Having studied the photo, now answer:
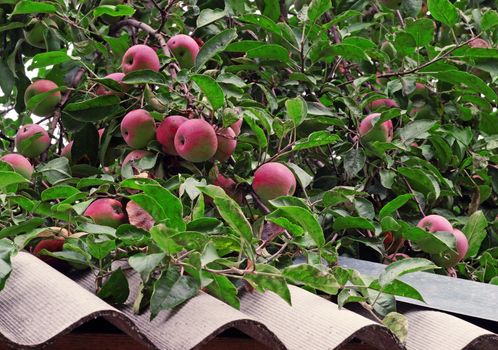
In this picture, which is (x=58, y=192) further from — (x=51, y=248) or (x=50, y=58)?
(x=50, y=58)

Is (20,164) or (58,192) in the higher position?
(58,192)

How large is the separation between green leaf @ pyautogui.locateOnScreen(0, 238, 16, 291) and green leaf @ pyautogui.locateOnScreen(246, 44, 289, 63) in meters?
0.82

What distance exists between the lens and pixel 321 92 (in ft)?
6.40

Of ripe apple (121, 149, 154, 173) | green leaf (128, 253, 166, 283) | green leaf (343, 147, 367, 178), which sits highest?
green leaf (128, 253, 166, 283)

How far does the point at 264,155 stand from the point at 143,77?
0.26 m

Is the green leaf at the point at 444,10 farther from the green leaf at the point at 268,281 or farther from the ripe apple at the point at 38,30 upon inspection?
the green leaf at the point at 268,281

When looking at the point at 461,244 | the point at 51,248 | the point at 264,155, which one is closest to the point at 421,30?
the point at 461,244

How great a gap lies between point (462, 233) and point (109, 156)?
75 cm

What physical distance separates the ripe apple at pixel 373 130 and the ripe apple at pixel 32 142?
658mm

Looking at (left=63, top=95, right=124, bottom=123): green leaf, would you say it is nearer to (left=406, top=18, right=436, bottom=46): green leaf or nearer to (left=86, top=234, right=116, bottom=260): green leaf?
(left=86, top=234, right=116, bottom=260): green leaf

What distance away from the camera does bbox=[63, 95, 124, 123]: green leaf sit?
5.29 feet

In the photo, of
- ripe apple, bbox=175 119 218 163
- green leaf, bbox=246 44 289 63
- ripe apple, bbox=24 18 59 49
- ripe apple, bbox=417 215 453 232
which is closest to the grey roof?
ripe apple, bbox=175 119 218 163

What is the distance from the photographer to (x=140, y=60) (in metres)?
1.65

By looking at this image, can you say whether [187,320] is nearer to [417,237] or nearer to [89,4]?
[417,237]
